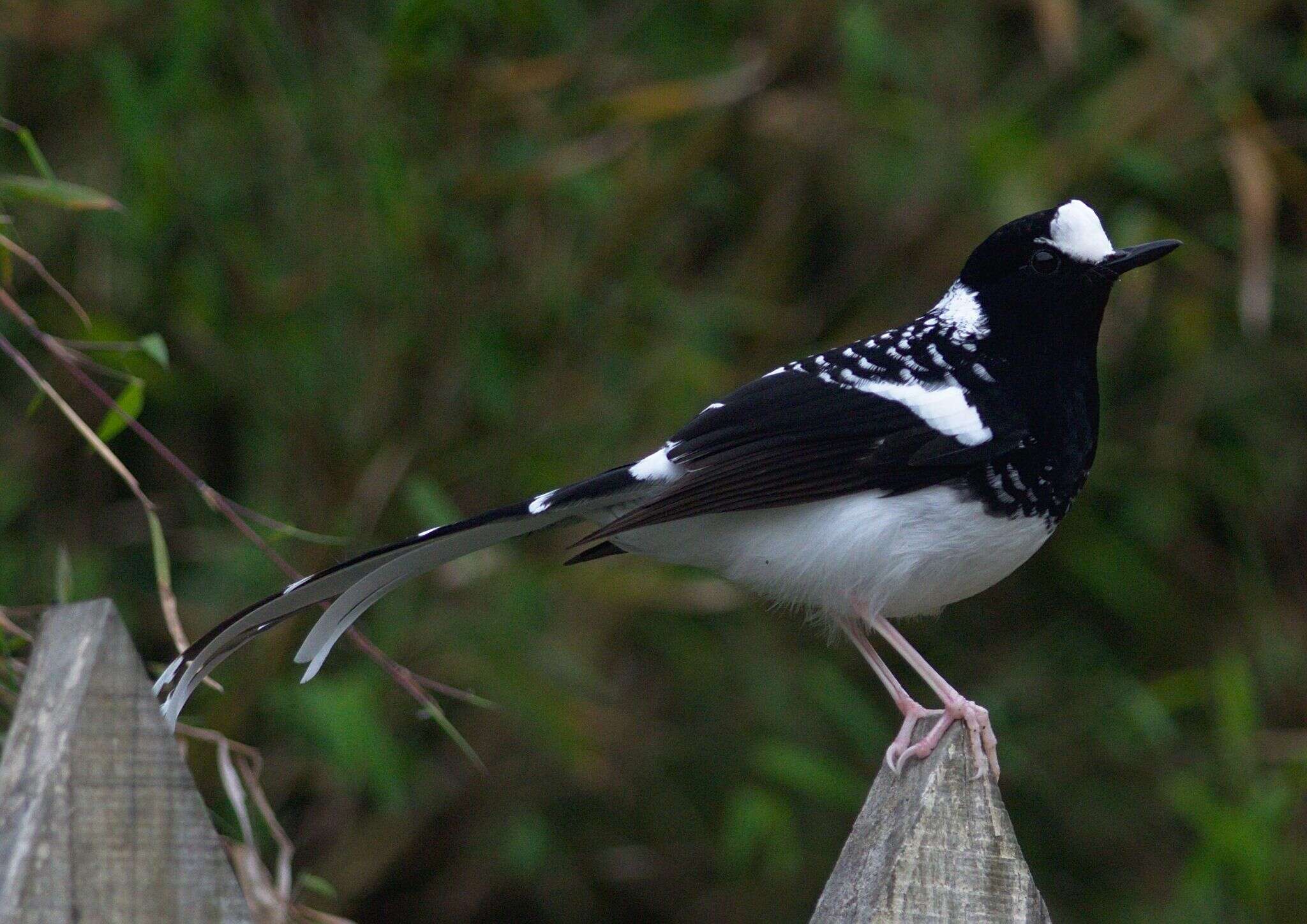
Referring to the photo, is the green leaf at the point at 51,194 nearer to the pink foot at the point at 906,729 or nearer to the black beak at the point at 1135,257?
the pink foot at the point at 906,729

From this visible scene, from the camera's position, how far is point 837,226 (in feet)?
13.5

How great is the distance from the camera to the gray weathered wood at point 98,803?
1116mm

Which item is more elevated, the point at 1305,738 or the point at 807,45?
the point at 807,45

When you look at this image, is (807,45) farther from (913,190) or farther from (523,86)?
(523,86)

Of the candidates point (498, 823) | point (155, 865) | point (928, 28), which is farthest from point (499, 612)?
point (155, 865)

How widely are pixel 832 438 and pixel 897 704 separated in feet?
1.32

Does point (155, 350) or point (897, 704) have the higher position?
point (155, 350)

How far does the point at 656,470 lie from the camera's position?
2.21 metres

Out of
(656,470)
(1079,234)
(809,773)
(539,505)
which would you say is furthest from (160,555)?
(809,773)

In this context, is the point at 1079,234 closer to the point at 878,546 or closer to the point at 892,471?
the point at 892,471

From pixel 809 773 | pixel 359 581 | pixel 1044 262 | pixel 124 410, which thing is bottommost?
pixel 809 773

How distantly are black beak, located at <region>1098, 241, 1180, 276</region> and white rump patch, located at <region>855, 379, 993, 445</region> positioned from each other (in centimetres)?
33

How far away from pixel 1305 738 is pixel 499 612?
6.55ft

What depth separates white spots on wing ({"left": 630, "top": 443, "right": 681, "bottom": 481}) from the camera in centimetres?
221
